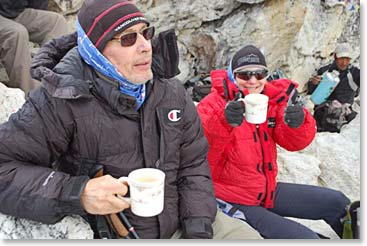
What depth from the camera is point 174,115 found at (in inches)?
90.0

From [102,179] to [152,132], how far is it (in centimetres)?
44

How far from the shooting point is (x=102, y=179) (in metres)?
1.86

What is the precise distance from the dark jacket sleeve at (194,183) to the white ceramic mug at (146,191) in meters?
Answer: 0.55

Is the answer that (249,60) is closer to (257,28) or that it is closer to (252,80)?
(252,80)

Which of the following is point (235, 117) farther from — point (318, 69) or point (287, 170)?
point (318, 69)

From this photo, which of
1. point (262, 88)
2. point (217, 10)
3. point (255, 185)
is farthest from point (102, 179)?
point (217, 10)

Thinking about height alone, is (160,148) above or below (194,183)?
above

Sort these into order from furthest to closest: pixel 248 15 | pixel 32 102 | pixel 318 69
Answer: pixel 318 69, pixel 248 15, pixel 32 102

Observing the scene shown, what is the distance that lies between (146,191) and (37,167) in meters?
0.56

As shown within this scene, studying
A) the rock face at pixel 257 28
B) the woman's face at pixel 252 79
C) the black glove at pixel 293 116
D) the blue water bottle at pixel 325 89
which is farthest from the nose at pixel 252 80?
the blue water bottle at pixel 325 89

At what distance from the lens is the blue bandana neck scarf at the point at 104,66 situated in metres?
2.18

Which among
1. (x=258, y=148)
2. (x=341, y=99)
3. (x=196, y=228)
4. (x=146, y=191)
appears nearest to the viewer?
(x=146, y=191)

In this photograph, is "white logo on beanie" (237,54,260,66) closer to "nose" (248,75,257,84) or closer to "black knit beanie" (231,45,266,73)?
"black knit beanie" (231,45,266,73)

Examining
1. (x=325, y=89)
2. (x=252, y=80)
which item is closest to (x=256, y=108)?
(x=252, y=80)
